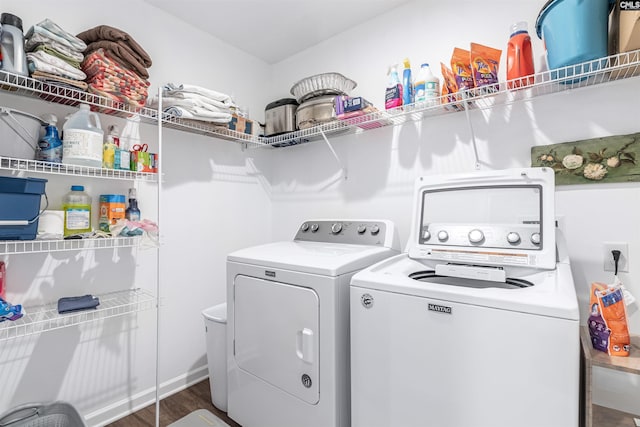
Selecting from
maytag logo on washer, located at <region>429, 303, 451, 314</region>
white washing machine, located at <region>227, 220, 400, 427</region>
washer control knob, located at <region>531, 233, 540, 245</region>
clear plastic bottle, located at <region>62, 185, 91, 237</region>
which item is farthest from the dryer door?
washer control knob, located at <region>531, 233, 540, 245</region>

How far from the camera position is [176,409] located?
6.40ft

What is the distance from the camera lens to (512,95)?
1596 mm

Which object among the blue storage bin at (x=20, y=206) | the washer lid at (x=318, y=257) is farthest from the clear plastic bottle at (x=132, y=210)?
the washer lid at (x=318, y=257)

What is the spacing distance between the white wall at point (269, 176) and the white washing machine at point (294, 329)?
1.91 ft

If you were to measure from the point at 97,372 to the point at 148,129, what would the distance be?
1.47 meters

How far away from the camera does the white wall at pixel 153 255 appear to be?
5.16ft

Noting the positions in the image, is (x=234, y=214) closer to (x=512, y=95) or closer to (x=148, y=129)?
(x=148, y=129)

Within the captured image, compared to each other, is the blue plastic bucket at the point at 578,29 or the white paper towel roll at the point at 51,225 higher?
the blue plastic bucket at the point at 578,29

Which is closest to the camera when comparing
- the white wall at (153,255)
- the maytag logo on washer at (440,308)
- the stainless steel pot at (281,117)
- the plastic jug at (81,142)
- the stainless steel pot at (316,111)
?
the maytag logo on washer at (440,308)

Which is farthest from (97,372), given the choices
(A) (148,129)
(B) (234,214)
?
(A) (148,129)

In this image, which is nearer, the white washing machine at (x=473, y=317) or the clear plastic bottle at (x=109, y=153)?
the white washing machine at (x=473, y=317)

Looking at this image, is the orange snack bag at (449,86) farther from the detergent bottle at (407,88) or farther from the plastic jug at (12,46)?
the plastic jug at (12,46)

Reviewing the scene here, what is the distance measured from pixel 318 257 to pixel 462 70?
1165 millimetres

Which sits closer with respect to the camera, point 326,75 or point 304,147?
point 326,75
